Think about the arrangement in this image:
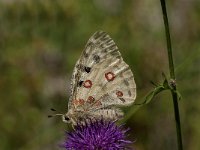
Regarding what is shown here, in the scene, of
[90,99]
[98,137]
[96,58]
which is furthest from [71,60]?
[98,137]

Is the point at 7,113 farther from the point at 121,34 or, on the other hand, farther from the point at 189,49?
the point at 189,49

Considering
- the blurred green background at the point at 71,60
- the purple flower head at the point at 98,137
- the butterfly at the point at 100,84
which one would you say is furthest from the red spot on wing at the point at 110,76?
the blurred green background at the point at 71,60

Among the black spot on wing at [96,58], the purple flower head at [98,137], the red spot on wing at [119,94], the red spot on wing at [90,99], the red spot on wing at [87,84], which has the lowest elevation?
the purple flower head at [98,137]

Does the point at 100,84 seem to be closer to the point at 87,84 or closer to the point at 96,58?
the point at 87,84

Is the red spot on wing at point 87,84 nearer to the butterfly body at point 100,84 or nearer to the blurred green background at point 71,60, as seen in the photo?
the butterfly body at point 100,84

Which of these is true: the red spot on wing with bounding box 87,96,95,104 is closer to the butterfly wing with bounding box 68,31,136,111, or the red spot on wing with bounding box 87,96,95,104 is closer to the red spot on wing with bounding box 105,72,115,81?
the butterfly wing with bounding box 68,31,136,111

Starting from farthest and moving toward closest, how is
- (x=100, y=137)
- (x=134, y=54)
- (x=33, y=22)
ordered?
(x=134, y=54)
(x=33, y=22)
(x=100, y=137)

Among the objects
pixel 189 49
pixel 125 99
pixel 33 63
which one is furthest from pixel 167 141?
pixel 125 99
